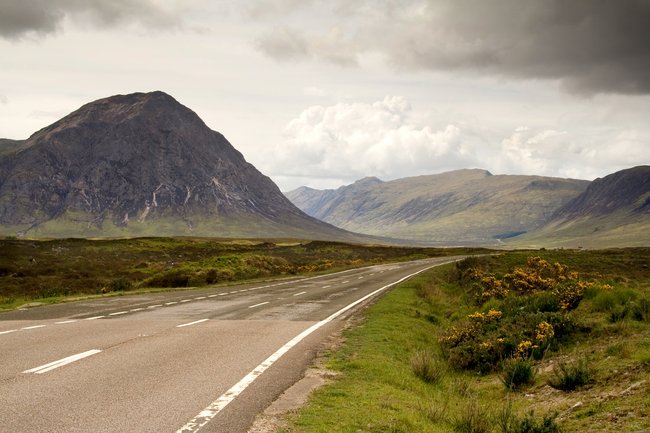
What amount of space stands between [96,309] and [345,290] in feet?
46.5

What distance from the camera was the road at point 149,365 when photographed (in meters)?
7.24

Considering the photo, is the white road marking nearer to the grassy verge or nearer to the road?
the road

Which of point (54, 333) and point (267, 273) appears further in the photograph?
point (267, 273)

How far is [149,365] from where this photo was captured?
10.4 m

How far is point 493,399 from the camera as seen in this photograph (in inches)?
411

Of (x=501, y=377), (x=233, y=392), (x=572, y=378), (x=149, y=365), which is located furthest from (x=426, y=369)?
(x=149, y=365)

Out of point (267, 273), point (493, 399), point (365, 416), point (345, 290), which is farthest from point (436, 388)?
point (267, 273)

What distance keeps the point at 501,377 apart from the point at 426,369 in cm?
181

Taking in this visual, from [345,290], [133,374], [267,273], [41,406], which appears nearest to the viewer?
[41,406]

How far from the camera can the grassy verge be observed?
24.7 ft

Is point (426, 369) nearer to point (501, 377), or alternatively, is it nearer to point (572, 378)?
point (501, 377)

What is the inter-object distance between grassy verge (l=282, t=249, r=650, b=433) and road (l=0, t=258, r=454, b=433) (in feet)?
3.64

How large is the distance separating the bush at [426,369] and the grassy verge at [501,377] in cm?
2

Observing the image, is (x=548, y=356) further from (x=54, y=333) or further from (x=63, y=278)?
(x=63, y=278)
